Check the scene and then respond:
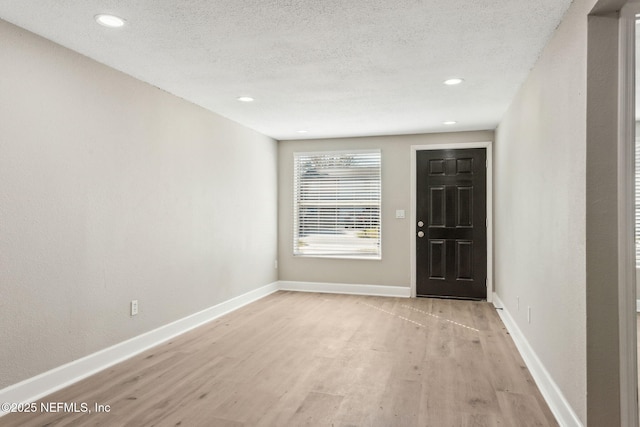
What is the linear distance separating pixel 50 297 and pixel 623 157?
3423 millimetres

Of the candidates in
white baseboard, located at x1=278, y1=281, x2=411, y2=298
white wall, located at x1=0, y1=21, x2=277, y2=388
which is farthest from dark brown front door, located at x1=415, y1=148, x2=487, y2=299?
white wall, located at x1=0, y1=21, x2=277, y2=388

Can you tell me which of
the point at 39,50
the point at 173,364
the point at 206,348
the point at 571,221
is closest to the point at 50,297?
the point at 173,364

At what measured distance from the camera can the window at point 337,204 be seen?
20.0 ft

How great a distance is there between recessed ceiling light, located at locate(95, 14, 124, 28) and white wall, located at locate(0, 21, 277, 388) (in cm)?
56

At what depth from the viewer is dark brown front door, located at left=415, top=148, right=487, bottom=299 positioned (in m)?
5.69

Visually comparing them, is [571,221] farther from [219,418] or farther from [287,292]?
[287,292]

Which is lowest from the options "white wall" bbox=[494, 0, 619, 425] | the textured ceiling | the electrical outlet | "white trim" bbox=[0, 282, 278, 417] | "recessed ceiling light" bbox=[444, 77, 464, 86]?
"white trim" bbox=[0, 282, 278, 417]

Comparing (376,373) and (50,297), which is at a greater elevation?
(50,297)

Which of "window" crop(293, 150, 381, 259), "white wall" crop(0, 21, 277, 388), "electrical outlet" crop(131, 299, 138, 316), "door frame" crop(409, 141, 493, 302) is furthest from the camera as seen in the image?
"window" crop(293, 150, 381, 259)

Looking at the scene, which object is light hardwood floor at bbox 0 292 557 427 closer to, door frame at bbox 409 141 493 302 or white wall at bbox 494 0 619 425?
white wall at bbox 494 0 619 425

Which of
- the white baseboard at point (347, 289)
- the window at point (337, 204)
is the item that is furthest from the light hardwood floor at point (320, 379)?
the window at point (337, 204)

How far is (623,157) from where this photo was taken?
1951 millimetres

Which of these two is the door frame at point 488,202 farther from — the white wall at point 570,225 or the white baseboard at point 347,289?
the white wall at point 570,225

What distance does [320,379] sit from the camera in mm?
2973
